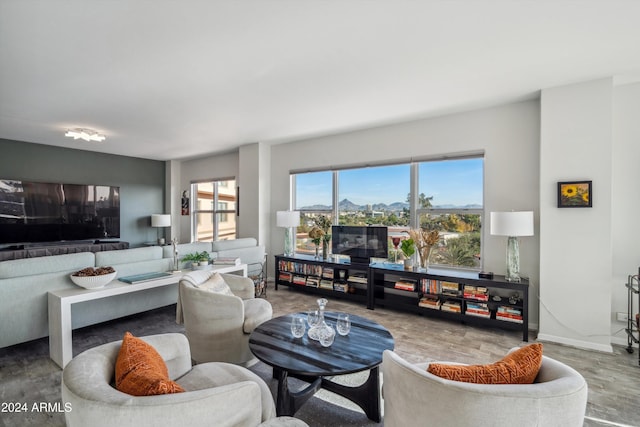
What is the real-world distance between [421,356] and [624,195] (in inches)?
102

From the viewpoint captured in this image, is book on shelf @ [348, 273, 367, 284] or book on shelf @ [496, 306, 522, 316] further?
book on shelf @ [348, 273, 367, 284]

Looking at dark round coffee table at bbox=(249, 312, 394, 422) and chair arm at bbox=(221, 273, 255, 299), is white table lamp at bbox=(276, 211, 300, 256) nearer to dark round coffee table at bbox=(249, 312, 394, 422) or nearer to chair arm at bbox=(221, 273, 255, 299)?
chair arm at bbox=(221, 273, 255, 299)

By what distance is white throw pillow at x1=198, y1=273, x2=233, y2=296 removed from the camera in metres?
2.73

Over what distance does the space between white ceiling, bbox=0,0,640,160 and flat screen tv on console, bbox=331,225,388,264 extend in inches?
61.9

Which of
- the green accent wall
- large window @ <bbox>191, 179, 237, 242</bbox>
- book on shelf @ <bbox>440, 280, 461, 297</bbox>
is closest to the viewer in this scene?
book on shelf @ <bbox>440, 280, 461, 297</bbox>

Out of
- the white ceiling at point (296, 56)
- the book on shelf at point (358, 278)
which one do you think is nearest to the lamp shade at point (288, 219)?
the book on shelf at point (358, 278)

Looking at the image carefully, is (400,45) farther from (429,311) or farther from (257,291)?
(257,291)

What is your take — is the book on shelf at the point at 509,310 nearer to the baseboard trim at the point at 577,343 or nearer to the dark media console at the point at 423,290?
the dark media console at the point at 423,290

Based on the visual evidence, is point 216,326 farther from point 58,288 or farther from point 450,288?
point 450,288

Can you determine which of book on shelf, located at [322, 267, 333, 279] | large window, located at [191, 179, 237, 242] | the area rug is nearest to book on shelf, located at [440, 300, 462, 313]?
book on shelf, located at [322, 267, 333, 279]

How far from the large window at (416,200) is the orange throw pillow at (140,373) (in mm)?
3505

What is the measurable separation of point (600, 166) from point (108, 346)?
13.4 ft

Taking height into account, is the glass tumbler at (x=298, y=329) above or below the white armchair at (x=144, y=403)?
below

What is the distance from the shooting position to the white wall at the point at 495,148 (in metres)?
3.39
